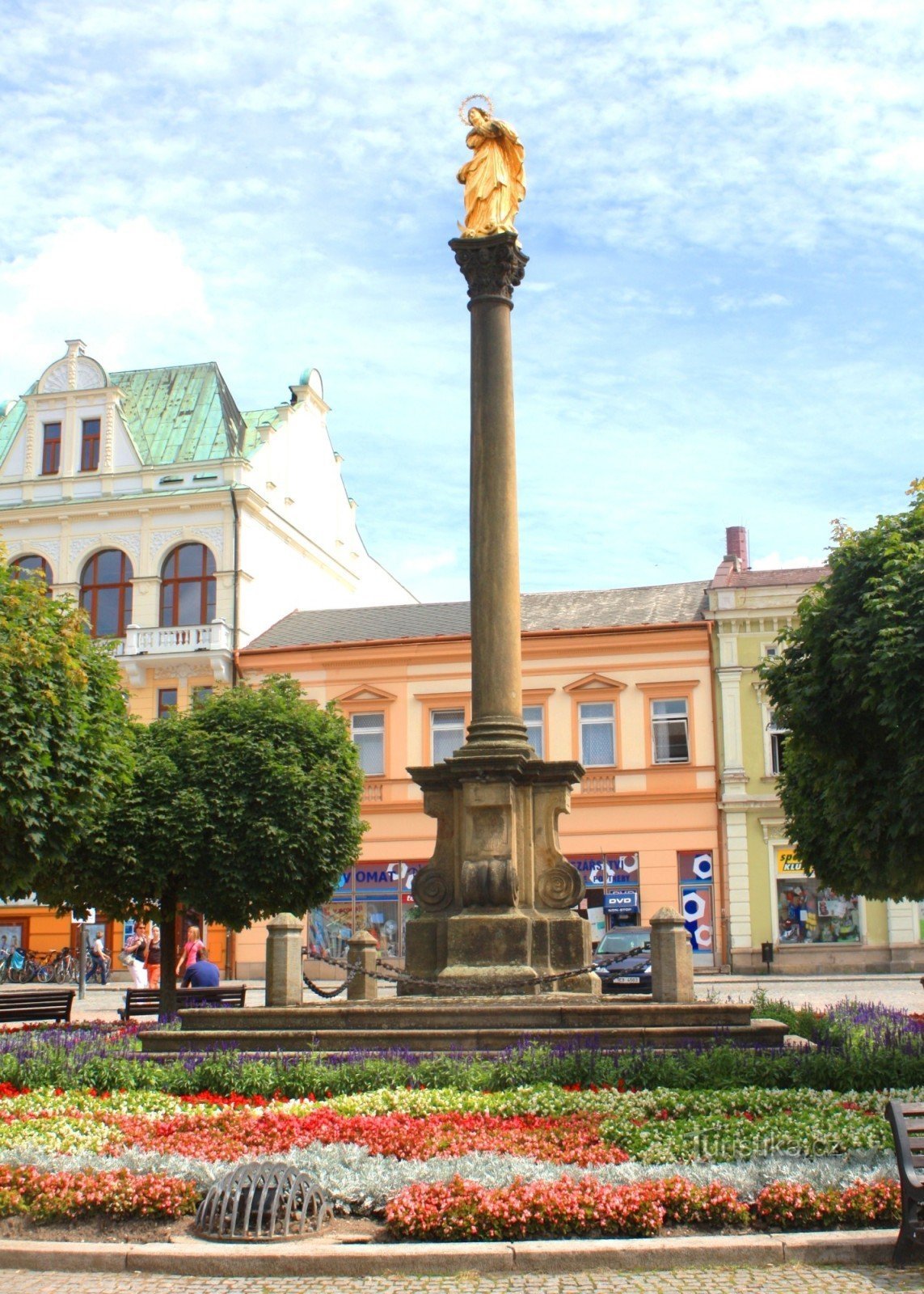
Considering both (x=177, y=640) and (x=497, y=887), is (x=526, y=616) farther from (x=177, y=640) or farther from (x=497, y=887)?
(x=497, y=887)

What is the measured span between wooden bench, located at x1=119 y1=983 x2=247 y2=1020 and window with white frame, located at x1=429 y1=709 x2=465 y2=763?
1666cm

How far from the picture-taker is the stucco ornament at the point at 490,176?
1551 cm

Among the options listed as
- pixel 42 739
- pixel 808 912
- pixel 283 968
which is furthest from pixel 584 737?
pixel 42 739

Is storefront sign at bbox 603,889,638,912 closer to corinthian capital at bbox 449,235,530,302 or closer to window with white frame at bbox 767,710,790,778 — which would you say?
window with white frame at bbox 767,710,790,778

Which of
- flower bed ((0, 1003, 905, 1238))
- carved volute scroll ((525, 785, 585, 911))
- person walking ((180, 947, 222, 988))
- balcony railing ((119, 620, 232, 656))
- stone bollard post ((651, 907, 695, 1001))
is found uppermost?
balcony railing ((119, 620, 232, 656))

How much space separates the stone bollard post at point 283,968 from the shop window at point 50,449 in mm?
25851

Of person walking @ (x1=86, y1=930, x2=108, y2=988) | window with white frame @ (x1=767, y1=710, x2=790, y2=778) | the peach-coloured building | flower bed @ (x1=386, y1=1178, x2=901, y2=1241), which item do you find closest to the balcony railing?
the peach-coloured building

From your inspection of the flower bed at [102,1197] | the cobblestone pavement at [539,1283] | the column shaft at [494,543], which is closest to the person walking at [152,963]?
the column shaft at [494,543]

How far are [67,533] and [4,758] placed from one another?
82.5ft

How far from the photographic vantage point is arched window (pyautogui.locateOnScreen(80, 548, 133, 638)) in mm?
37250

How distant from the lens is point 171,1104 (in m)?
9.86

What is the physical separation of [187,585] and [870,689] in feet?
87.4

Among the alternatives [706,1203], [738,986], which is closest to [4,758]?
[706,1203]

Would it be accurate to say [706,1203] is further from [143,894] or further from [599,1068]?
[143,894]
